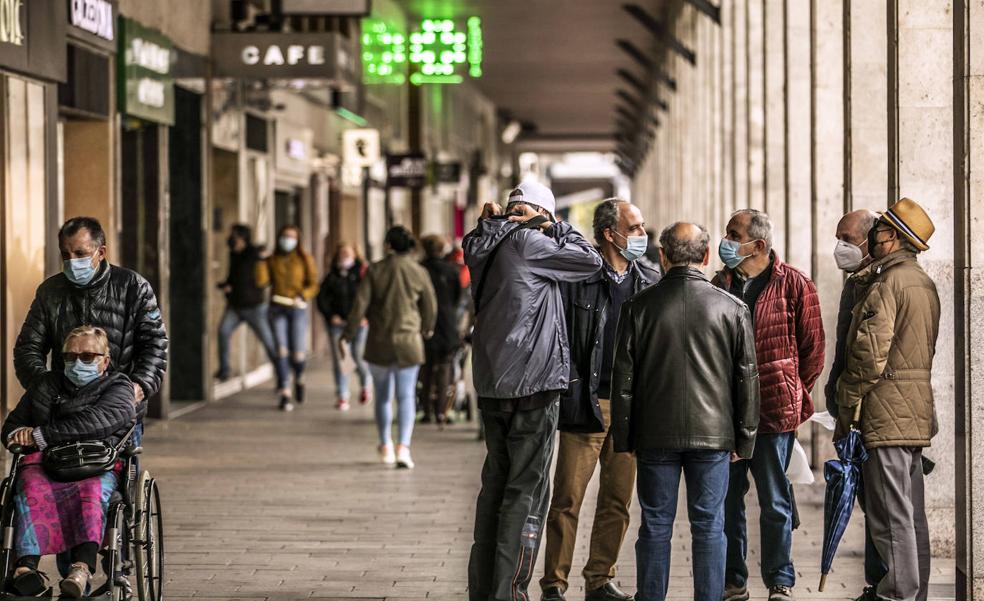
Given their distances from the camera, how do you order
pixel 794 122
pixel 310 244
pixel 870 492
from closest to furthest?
pixel 870 492, pixel 794 122, pixel 310 244

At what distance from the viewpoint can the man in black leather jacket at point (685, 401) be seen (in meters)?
6.57

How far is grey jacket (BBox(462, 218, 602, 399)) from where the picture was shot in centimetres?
703

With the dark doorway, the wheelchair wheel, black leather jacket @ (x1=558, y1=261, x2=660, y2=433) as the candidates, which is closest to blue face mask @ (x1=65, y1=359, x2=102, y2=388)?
the wheelchair wheel

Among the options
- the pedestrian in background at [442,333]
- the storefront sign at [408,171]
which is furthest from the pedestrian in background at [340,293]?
the storefront sign at [408,171]

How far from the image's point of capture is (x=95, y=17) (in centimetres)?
1355

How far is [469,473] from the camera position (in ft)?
40.4

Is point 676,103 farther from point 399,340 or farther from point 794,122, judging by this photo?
point 399,340

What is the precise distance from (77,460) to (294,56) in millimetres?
10706

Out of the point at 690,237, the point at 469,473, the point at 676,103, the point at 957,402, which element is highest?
the point at 676,103

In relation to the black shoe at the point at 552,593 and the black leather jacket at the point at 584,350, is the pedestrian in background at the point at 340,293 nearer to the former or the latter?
the black shoe at the point at 552,593

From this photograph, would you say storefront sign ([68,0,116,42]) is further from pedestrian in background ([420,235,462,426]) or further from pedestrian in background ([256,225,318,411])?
pedestrian in background ([256,225,318,411])

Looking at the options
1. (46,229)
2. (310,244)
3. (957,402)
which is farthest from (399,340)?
(310,244)

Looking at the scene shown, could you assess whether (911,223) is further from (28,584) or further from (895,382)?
(28,584)

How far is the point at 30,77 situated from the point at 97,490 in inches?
236
